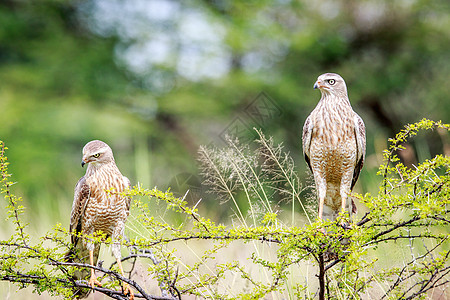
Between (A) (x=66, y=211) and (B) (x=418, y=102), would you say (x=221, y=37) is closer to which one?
(B) (x=418, y=102)

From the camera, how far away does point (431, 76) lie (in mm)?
10875

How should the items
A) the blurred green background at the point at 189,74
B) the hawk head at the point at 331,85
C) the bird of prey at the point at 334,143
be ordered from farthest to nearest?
the blurred green background at the point at 189,74 → the hawk head at the point at 331,85 → the bird of prey at the point at 334,143

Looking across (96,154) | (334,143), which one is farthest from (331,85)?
(96,154)

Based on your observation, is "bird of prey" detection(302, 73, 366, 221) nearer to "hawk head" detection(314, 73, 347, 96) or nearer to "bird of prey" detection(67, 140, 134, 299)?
"hawk head" detection(314, 73, 347, 96)

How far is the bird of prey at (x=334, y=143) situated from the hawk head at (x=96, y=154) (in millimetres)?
1225

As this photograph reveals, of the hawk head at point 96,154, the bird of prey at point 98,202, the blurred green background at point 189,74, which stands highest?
the blurred green background at point 189,74

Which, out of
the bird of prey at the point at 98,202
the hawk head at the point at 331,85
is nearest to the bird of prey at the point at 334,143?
the hawk head at the point at 331,85

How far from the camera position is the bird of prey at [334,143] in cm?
349

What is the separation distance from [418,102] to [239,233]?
8.91m

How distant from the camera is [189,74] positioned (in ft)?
39.1

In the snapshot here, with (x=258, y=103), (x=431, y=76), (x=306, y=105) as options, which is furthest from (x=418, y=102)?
(x=258, y=103)

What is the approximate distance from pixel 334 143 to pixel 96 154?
143cm

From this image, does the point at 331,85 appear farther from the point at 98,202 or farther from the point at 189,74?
the point at 189,74

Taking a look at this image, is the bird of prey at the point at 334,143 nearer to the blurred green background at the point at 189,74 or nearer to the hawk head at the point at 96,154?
the hawk head at the point at 96,154
